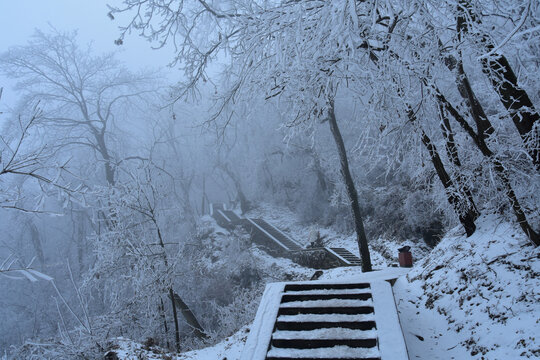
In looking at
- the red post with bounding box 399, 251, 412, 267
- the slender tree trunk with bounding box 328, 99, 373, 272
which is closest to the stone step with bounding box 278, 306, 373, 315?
the red post with bounding box 399, 251, 412, 267

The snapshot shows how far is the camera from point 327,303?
435 cm

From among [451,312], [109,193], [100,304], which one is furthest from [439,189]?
[100,304]

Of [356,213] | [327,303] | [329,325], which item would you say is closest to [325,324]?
[329,325]

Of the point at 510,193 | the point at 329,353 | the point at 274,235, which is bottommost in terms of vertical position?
the point at 274,235

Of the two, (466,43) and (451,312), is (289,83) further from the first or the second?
(451,312)

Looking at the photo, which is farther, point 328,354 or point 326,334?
point 326,334

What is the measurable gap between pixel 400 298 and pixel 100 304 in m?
16.0

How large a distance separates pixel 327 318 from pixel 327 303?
34cm

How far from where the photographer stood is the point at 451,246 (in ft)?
20.2

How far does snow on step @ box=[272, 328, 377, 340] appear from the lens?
362 cm

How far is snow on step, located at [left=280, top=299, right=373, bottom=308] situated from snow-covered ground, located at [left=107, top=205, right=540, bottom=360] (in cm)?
78

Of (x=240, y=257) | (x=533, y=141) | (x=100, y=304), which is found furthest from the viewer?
(x=240, y=257)

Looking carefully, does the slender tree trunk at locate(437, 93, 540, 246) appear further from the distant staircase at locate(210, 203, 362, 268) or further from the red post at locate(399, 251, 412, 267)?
the distant staircase at locate(210, 203, 362, 268)

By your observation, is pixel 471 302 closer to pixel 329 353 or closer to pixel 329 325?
pixel 329 325
